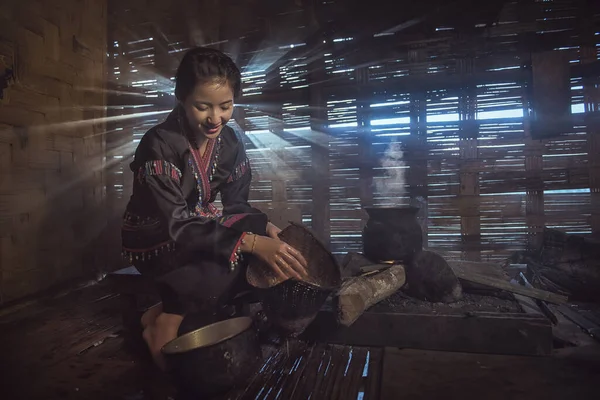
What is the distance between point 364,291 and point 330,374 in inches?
26.1

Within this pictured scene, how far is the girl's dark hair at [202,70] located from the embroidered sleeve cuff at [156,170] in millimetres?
526

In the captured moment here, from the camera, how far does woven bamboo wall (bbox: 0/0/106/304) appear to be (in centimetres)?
409

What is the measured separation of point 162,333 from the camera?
2.48m

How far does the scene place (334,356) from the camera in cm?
273

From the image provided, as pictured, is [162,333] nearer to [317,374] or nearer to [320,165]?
[317,374]

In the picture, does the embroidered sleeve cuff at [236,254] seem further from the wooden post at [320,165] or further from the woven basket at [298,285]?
the wooden post at [320,165]

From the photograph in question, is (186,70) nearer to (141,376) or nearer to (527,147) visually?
(141,376)

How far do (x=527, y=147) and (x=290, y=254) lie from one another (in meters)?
4.05

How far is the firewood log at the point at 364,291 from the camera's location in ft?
8.88

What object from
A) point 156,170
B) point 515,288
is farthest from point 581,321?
point 156,170

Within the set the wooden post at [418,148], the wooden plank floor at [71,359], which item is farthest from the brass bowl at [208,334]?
the wooden post at [418,148]

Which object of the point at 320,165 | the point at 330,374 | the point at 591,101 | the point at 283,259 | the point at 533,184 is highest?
the point at 591,101

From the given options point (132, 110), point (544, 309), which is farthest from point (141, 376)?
point (132, 110)

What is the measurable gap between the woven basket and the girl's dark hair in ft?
3.84
